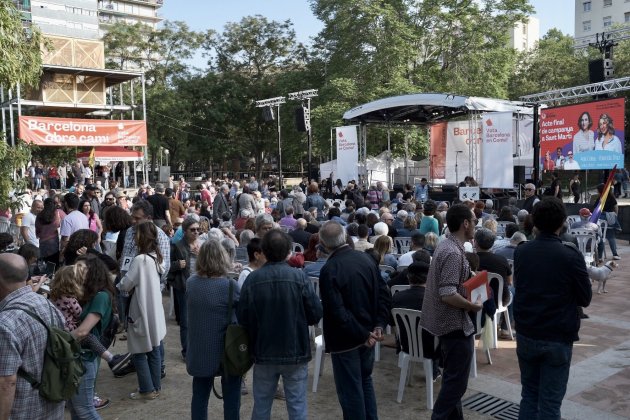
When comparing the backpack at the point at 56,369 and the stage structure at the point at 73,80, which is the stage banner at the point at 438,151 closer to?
the stage structure at the point at 73,80

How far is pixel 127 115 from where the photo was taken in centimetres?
3297

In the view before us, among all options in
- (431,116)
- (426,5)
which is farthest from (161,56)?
(431,116)

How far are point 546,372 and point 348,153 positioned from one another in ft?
52.7

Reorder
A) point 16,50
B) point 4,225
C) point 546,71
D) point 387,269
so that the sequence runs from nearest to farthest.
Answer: point 16,50 < point 387,269 < point 4,225 < point 546,71

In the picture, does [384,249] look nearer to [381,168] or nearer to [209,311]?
[209,311]

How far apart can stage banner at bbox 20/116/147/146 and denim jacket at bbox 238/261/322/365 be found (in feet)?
52.9

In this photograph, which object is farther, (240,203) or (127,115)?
(127,115)

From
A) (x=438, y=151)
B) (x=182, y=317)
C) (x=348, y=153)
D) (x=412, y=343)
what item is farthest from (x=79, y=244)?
(x=438, y=151)

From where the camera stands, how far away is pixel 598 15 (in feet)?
168

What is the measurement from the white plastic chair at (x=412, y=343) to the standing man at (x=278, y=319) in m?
1.14

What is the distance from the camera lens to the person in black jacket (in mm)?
2867

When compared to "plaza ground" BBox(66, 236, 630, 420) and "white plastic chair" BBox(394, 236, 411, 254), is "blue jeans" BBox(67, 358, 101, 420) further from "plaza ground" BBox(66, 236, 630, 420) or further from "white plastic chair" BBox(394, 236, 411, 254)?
"white plastic chair" BBox(394, 236, 411, 254)

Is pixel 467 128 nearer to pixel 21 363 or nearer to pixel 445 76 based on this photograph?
pixel 445 76

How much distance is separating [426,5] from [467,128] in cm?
981
